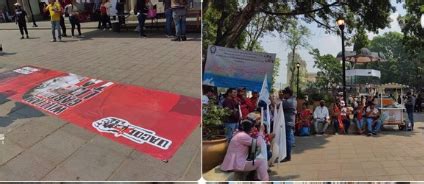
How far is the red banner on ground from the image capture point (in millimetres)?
2389

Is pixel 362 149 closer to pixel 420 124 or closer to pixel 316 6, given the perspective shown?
pixel 420 124

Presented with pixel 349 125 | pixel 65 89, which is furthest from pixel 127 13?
pixel 349 125

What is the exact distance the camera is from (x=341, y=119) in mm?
3066

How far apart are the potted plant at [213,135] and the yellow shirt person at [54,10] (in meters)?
1.66

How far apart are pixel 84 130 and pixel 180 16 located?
3.28 feet

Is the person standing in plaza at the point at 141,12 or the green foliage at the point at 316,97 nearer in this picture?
the person standing in plaza at the point at 141,12

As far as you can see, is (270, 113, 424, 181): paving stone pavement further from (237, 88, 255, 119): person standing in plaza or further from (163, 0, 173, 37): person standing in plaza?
(163, 0, 173, 37): person standing in plaza

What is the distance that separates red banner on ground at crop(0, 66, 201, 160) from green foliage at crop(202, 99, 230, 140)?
0.07 metres

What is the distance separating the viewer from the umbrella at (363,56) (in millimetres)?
2875

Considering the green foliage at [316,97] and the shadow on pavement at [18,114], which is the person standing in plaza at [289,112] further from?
the shadow on pavement at [18,114]

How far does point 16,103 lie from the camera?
2756 mm

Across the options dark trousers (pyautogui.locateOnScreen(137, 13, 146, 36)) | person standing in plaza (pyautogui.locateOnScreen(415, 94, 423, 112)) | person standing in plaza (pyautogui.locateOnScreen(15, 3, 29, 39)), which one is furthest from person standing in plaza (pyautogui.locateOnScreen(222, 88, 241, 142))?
person standing in plaza (pyautogui.locateOnScreen(15, 3, 29, 39))

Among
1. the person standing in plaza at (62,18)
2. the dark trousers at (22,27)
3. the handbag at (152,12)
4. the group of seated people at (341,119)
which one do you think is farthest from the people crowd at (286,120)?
the dark trousers at (22,27)

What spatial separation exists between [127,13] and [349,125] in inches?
77.1
